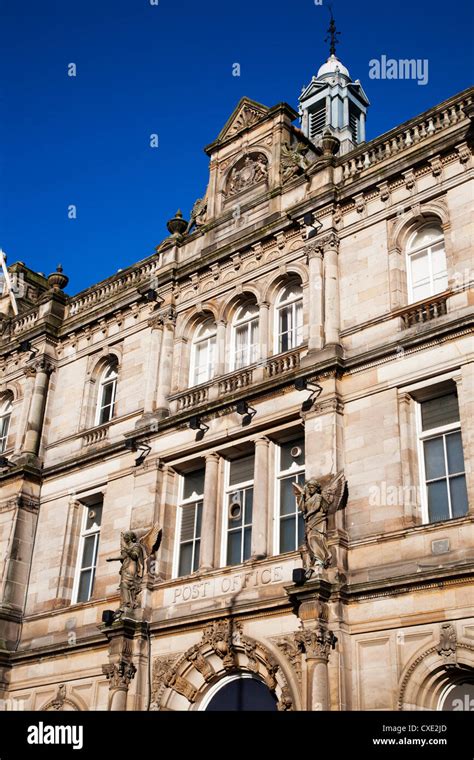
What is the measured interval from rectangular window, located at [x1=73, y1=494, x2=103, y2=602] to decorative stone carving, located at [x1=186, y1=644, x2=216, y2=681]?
14.0 ft

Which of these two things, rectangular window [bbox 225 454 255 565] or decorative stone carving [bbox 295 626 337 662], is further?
rectangular window [bbox 225 454 255 565]

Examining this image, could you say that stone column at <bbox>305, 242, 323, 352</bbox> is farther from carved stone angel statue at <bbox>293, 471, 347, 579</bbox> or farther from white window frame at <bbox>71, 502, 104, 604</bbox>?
white window frame at <bbox>71, 502, 104, 604</bbox>

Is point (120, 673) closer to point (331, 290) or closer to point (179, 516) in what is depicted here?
point (179, 516)

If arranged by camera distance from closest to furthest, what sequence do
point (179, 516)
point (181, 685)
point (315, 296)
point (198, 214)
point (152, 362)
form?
point (181, 685), point (315, 296), point (179, 516), point (152, 362), point (198, 214)

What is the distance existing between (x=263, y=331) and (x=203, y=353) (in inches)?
96.4

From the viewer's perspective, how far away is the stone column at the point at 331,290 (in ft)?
61.8

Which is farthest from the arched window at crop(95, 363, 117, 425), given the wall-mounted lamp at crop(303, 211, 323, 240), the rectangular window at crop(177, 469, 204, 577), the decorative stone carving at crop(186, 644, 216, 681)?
the decorative stone carving at crop(186, 644, 216, 681)

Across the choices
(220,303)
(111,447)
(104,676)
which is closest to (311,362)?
(220,303)

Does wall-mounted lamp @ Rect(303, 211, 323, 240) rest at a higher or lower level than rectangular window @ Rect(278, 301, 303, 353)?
higher

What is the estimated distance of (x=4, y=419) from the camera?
26719 mm

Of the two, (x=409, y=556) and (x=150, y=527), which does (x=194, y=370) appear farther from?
(x=409, y=556)

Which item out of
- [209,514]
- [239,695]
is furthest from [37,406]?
[239,695]

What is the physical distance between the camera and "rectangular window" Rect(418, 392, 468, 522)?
1583cm

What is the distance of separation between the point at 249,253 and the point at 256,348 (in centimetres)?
246
